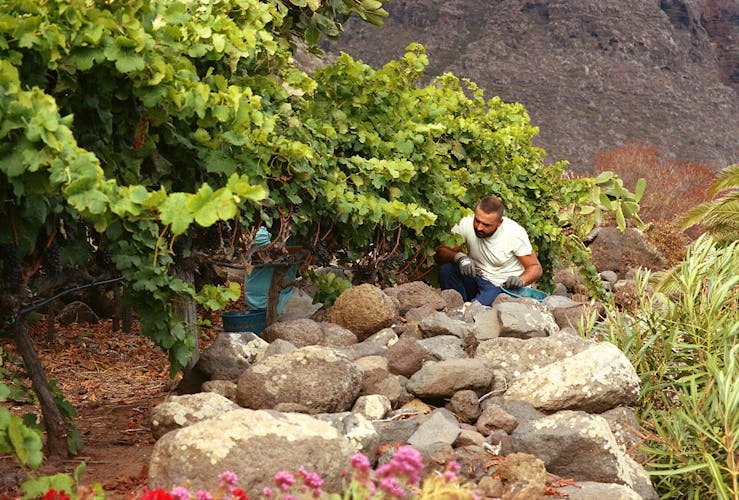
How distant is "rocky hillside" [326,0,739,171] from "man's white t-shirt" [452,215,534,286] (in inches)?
882

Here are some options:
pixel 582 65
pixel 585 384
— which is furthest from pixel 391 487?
pixel 582 65

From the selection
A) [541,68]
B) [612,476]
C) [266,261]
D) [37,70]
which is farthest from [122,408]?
[541,68]

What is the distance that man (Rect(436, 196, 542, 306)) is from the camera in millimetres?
7449

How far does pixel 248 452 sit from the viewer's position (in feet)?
11.1

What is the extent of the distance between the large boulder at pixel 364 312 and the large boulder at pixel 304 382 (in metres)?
1.18

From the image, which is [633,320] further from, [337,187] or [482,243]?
[482,243]

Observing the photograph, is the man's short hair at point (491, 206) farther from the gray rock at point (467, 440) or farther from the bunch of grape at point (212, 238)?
the gray rock at point (467, 440)

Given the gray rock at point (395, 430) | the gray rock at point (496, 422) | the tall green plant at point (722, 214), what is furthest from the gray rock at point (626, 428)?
the tall green plant at point (722, 214)

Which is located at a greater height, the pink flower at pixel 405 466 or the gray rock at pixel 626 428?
the pink flower at pixel 405 466

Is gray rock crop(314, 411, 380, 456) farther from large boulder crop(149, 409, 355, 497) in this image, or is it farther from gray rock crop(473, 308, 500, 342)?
gray rock crop(473, 308, 500, 342)

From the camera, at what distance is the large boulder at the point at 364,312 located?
5.68m

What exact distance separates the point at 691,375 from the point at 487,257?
3065mm

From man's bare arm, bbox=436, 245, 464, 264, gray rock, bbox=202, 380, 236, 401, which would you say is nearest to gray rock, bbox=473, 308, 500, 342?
gray rock, bbox=202, 380, 236, 401


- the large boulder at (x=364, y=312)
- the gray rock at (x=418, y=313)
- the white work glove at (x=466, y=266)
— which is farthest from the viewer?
the white work glove at (x=466, y=266)
